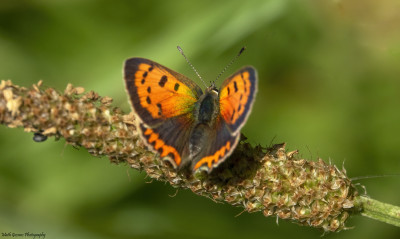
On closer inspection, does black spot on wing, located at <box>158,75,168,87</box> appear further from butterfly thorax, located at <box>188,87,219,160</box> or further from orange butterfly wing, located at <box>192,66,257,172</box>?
orange butterfly wing, located at <box>192,66,257,172</box>

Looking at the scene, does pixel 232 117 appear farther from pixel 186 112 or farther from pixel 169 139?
pixel 186 112

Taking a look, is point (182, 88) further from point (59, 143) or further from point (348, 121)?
point (348, 121)

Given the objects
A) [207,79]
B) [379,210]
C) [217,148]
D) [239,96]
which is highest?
[207,79]

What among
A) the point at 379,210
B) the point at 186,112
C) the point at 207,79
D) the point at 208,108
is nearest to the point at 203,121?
the point at 208,108

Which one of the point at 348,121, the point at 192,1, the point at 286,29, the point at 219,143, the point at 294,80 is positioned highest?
the point at 192,1

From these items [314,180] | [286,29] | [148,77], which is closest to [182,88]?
[148,77]

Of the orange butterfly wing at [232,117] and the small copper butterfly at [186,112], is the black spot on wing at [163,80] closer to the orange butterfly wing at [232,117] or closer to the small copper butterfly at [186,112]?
the small copper butterfly at [186,112]

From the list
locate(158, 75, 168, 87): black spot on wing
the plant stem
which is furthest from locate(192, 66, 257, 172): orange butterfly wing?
the plant stem
